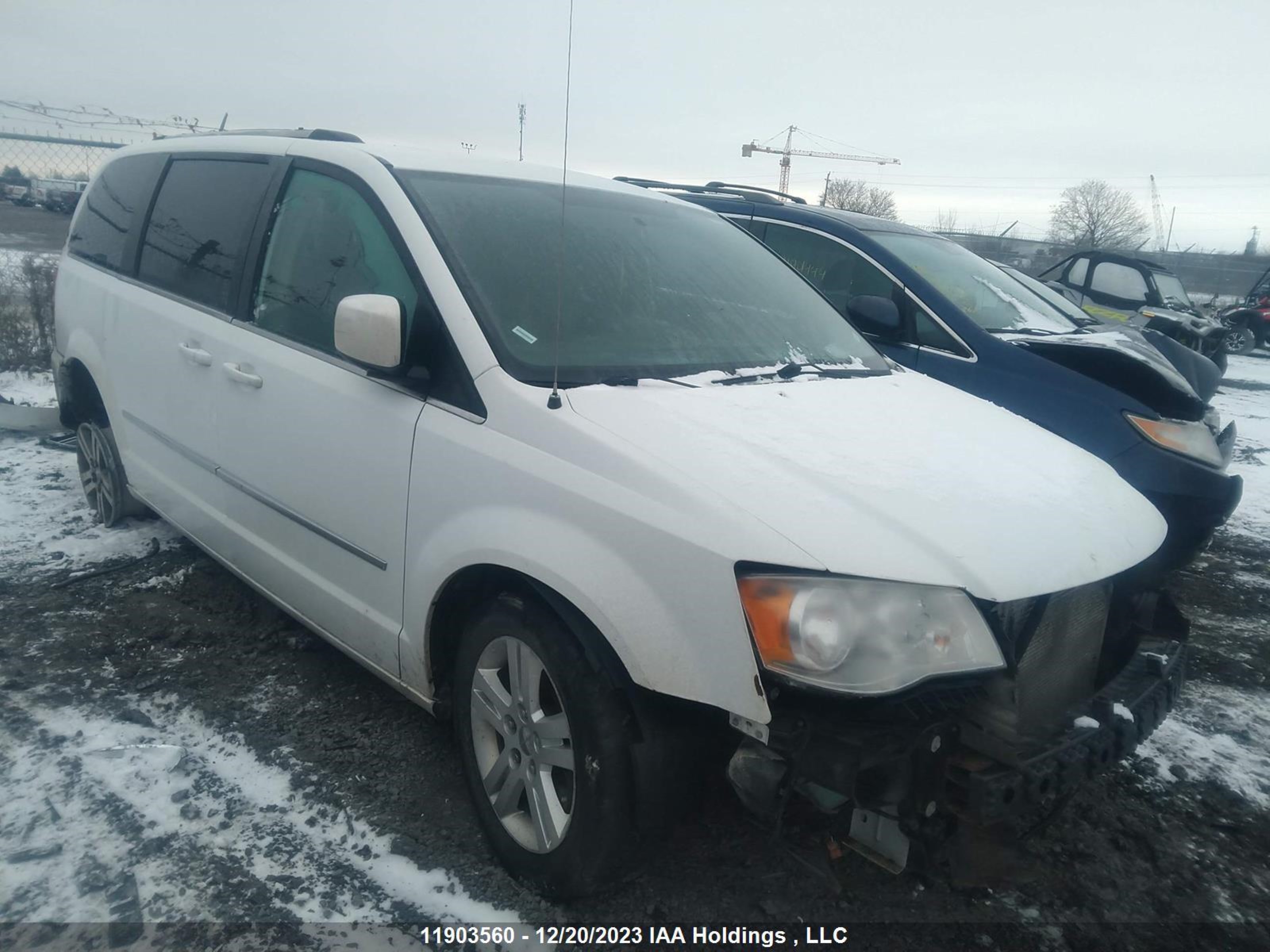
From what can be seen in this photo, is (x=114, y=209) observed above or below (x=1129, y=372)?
above

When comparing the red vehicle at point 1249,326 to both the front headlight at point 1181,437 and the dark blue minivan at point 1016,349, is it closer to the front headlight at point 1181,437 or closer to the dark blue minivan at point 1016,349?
the dark blue minivan at point 1016,349

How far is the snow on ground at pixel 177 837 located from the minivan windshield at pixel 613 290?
1344 mm

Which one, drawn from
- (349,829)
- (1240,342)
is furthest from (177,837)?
(1240,342)

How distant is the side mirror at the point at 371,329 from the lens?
2.27 m

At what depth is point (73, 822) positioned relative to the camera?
2363mm

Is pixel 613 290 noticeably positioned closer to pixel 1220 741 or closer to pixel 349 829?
pixel 349 829

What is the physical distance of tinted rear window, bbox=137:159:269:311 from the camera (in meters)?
3.17

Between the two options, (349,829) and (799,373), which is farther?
(799,373)

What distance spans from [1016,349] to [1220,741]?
2025 mm

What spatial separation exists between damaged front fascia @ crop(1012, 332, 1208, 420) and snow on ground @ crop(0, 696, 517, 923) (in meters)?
3.66

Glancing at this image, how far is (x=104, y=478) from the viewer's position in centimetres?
435

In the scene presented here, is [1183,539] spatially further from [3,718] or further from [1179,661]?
[3,718]

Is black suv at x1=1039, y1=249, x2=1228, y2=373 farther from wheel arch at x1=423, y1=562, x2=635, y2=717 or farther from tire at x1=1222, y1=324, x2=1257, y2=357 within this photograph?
wheel arch at x1=423, y1=562, x2=635, y2=717

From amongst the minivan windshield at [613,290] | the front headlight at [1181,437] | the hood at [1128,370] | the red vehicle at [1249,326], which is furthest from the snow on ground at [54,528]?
the red vehicle at [1249,326]
